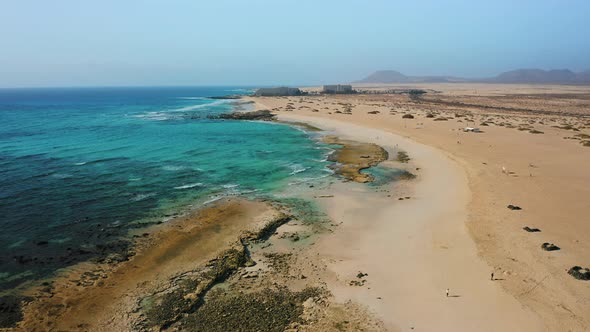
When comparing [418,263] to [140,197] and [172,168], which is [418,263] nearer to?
[140,197]

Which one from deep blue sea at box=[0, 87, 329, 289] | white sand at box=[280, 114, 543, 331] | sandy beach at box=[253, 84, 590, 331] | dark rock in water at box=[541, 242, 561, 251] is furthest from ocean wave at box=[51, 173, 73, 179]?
dark rock in water at box=[541, 242, 561, 251]

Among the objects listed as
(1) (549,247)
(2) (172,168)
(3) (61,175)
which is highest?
(3) (61,175)

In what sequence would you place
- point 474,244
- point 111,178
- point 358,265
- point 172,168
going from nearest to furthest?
point 358,265, point 474,244, point 111,178, point 172,168

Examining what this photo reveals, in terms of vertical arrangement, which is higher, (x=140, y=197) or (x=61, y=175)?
(x=61, y=175)

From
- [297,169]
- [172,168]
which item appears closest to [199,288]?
[297,169]

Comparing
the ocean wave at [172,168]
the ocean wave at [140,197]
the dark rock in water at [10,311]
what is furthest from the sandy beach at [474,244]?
the ocean wave at [172,168]

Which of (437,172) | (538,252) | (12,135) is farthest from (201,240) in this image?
(12,135)

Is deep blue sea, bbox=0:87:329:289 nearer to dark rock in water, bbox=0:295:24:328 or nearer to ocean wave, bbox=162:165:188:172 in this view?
ocean wave, bbox=162:165:188:172
